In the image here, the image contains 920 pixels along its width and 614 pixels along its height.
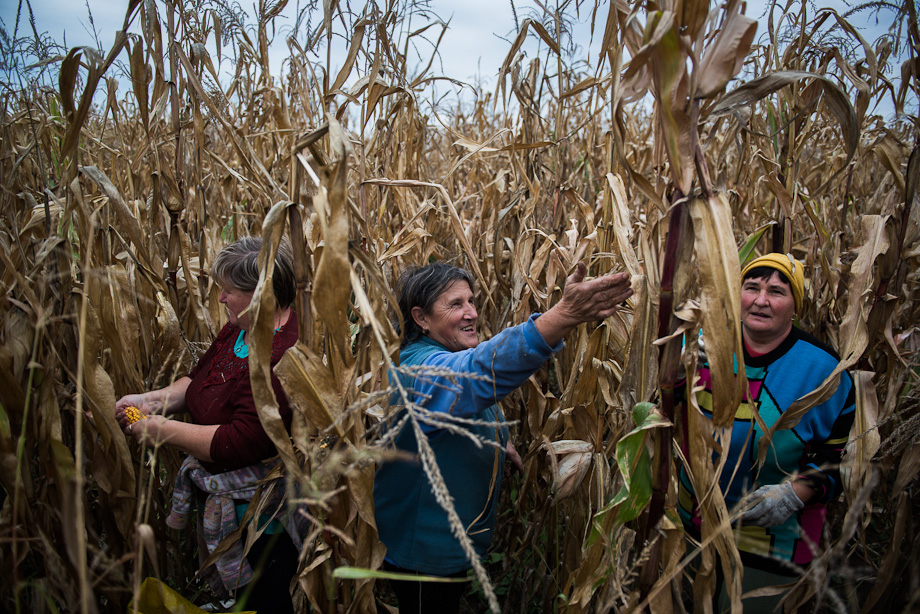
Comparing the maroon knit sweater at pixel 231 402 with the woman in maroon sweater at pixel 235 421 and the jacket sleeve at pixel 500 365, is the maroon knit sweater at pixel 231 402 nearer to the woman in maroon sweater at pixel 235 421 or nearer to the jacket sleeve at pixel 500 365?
the woman in maroon sweater at pixel 235 421

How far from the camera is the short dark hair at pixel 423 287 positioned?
1.69 m

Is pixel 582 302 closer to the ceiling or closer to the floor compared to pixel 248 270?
closer to the floor

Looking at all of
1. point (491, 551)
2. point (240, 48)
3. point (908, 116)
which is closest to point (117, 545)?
point (491, 551)

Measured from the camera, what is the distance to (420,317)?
173 centimetres

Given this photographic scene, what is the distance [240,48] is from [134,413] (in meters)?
1.69

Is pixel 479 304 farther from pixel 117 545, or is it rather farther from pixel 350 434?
pixel 117 545

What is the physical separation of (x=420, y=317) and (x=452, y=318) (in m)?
0.12

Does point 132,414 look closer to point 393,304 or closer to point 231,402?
point 231,402

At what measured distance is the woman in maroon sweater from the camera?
1.52 meters

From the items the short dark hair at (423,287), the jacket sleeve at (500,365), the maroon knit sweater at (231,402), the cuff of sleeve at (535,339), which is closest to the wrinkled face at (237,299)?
the maroon knit sweater at (231,402)

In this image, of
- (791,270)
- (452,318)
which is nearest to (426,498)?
(452,318)

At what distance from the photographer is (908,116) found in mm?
1478

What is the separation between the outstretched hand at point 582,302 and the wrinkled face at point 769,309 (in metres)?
0.77

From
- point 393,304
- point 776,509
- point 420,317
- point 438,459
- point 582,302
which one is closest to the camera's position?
point 393,304
